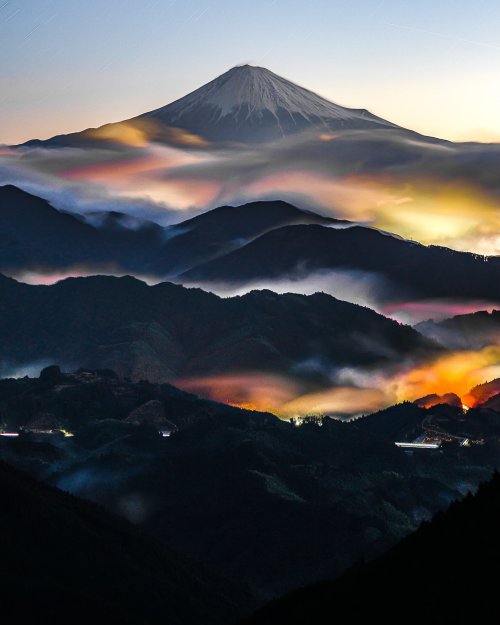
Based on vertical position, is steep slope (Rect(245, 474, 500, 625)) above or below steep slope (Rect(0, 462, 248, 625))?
above

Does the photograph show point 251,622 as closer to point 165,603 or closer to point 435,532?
point 435,532

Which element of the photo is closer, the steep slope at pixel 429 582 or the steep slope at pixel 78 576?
the steep slope at pixel 429 582

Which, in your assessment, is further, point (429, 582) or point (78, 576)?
point (78, 576)

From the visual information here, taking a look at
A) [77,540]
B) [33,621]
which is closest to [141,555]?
[77,540]

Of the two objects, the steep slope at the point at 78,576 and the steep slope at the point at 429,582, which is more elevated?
the steep slope at the point at 429,582
